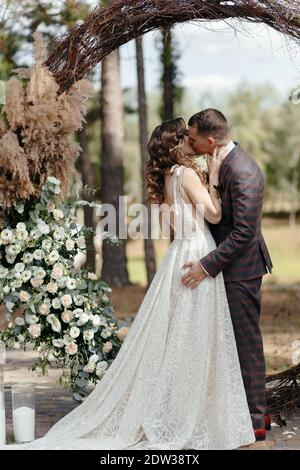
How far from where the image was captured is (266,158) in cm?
4716

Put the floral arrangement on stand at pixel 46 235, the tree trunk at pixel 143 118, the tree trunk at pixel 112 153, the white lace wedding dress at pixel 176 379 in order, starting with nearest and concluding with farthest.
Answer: the white lace wedding dress at pixel 176 379, the floral arrangement on stand at pixel 46 235, the tree trunk at pixel 143 118, the tree trunk at pixel 112 153

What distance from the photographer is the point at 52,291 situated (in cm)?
516

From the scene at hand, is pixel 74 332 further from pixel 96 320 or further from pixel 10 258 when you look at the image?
pixel 10 258

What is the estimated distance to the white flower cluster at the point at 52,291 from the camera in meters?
5.16

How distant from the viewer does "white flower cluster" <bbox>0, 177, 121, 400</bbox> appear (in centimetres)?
516

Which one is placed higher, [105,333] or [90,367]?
[105,333]

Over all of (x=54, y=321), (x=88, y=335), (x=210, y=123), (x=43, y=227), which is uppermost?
(x=210, y=123)

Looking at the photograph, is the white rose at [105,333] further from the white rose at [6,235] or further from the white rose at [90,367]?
the white rose at [6,235]

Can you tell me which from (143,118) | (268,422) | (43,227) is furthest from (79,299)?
(143,118)

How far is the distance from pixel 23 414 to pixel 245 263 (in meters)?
1.62

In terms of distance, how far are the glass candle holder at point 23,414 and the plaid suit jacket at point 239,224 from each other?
1371 mm

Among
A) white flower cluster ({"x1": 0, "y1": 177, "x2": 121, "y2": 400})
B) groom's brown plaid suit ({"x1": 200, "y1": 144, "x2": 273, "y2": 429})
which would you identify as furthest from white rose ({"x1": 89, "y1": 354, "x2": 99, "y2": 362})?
groom's brown plaid suit ({"x1": 200, "y1": 144, "x2": 273, "y2": 429})

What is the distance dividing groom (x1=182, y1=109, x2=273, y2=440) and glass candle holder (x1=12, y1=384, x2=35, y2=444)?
1206mm

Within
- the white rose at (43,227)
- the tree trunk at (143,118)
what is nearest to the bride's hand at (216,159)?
the white rose at (43,227)
